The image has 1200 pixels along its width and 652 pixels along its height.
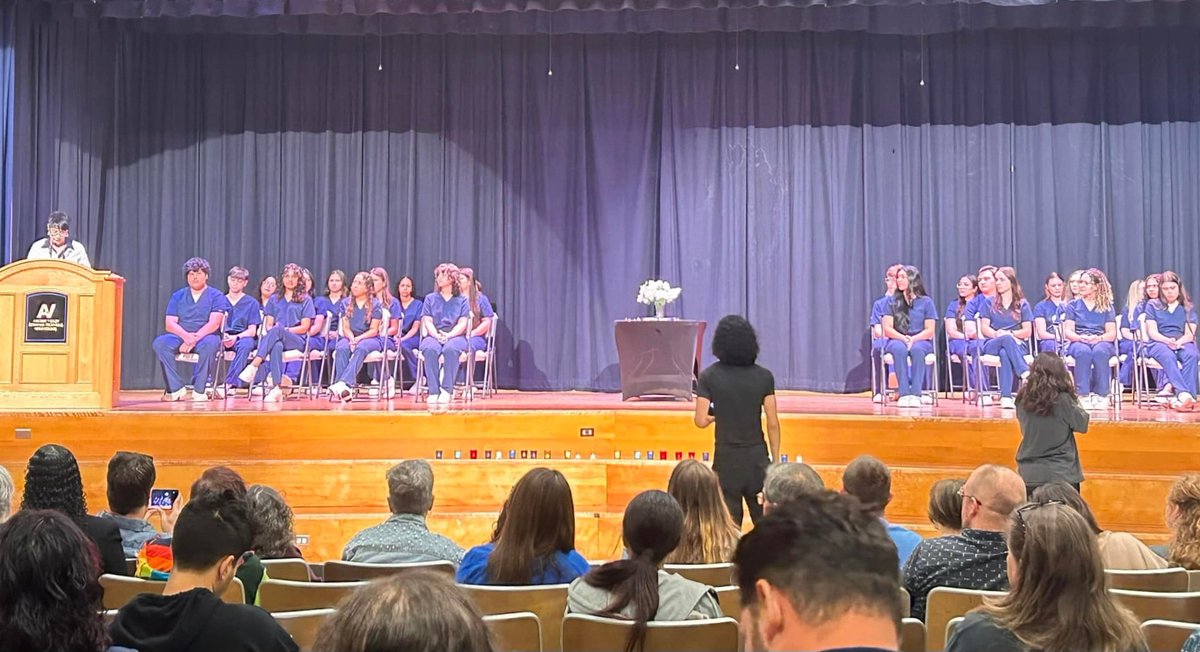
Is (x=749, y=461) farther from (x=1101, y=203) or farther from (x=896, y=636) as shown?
(x=1101, y=203)

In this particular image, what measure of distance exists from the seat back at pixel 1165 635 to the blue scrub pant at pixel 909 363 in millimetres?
6735

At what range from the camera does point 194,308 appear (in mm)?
9273

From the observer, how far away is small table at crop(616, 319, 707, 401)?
355 inches

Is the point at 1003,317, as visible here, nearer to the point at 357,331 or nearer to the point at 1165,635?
the point at 357,331

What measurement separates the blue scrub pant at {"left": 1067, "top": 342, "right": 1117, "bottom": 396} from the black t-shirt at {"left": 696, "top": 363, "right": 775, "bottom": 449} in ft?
16.2

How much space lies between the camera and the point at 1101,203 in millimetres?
10859

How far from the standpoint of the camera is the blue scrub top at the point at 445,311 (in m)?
9.84

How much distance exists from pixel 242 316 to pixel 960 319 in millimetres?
6462

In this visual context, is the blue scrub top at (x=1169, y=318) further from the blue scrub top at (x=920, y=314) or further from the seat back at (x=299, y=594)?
the seat back at (x=299, y=594)

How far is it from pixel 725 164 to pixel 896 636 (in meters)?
10.4

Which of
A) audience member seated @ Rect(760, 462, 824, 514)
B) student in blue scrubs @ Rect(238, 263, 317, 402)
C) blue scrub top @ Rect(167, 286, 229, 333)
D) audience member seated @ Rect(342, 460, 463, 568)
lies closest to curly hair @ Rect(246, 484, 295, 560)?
audience member seated @ Rect(342, 460, 463, 568)

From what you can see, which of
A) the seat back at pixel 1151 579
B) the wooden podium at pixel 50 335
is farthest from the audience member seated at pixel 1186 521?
the wooden podium at pixel 50 335

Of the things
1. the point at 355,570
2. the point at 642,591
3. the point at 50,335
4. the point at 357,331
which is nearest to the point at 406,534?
the point at 355,570

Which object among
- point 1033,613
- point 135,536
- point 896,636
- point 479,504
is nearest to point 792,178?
point 479,504
